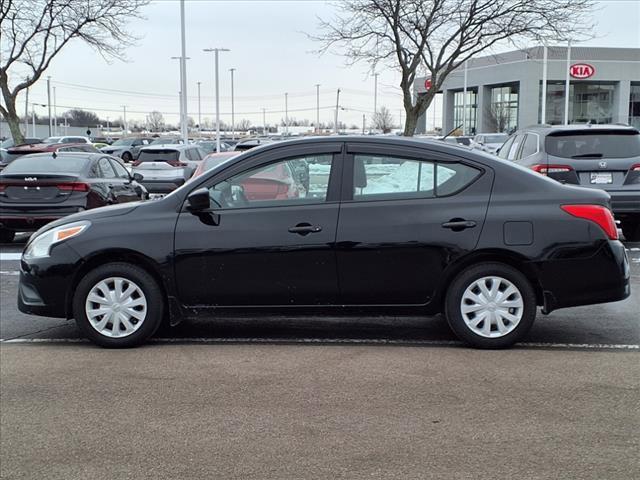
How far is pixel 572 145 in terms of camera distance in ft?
33.1

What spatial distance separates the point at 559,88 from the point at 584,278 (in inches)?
2652

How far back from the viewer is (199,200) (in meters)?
5.78

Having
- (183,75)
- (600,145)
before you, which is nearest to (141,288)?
(600,145)

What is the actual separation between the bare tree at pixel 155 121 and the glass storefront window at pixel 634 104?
93881 mm

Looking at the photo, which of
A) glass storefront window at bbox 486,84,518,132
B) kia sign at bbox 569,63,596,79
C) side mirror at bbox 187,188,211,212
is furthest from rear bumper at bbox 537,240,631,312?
glass storefront window at bbox 486,84,518,132

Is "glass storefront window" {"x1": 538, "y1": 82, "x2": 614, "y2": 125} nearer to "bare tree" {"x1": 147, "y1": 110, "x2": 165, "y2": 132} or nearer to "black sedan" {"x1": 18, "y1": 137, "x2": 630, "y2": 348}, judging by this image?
"black sedan" {"x1": 18, "y1": 137, "x2": 630, "y2": 348}

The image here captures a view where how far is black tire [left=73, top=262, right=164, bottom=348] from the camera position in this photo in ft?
19.2

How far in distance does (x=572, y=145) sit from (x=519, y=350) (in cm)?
520

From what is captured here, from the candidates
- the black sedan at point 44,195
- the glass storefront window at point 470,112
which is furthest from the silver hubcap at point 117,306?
the glass storefront window at point 470,112

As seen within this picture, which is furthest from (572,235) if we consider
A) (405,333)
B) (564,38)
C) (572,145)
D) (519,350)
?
(564,38)

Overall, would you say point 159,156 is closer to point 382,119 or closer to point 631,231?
point 631,231

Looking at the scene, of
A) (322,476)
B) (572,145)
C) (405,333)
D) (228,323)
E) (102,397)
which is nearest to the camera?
(322,476)

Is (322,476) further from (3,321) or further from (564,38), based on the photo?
(564,38)

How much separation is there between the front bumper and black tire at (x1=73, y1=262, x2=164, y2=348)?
0.12m
